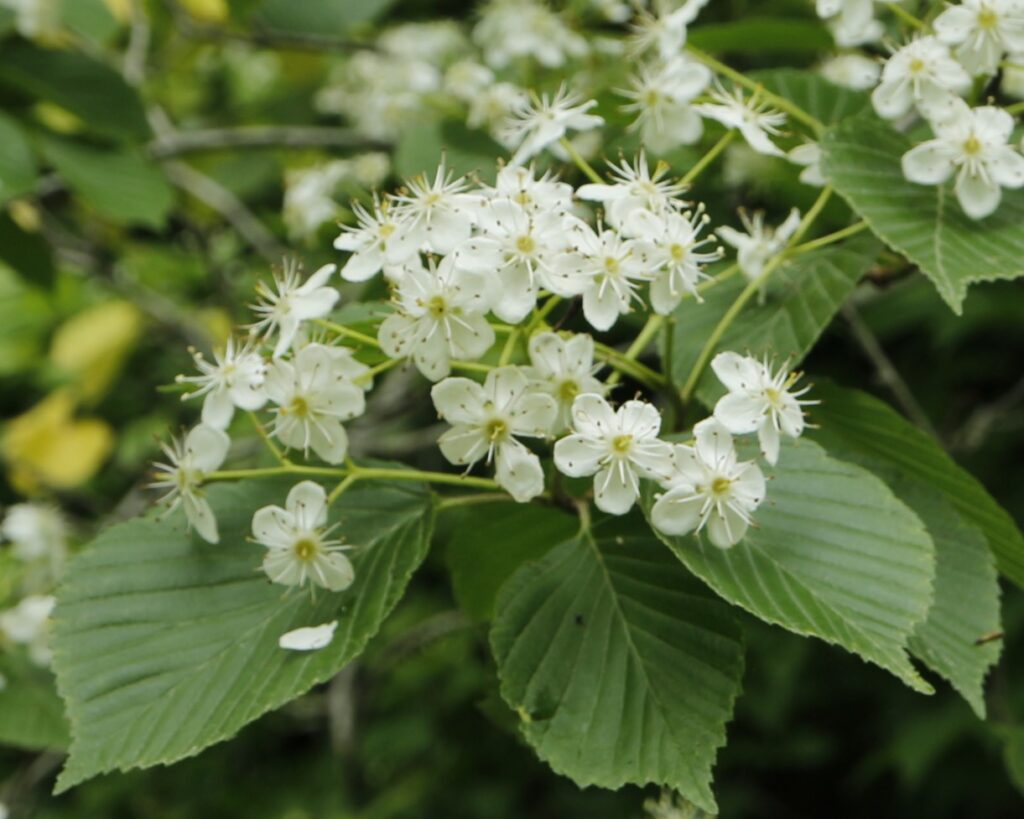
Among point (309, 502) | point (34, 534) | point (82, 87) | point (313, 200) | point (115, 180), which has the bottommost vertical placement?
point (34, 534)

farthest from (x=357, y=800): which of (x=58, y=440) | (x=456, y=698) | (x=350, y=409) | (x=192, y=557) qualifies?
(x=350, y=409)

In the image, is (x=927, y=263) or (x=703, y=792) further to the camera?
(x=927, y=263)

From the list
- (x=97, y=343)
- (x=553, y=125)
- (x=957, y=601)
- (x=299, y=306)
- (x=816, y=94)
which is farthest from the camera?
(x=97, y=343)

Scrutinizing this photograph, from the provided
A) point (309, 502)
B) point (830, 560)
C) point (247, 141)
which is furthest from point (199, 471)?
point (247, 141)

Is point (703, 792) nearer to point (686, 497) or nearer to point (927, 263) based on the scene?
point (686, 497)

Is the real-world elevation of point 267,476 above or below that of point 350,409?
below

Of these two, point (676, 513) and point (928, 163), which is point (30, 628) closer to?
point (676, 513)

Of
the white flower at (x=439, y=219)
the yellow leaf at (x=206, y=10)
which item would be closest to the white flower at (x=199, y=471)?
the white flower at (x=439, y=219)
